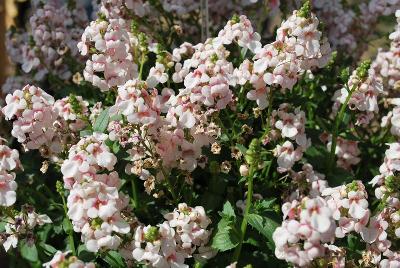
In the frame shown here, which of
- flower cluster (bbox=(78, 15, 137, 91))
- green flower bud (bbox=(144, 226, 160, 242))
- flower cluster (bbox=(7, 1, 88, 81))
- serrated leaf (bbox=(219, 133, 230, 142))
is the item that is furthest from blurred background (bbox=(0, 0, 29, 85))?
green flower bud (bbox=(144, 226, 160, 242))

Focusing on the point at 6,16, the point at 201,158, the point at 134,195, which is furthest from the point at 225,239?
the point at 6,16

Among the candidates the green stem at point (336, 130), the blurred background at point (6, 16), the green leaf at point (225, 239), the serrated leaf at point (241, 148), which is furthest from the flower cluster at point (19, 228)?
the blurred background at point (6, 16)

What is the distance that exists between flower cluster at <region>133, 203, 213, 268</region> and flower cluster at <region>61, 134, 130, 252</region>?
0.06 m

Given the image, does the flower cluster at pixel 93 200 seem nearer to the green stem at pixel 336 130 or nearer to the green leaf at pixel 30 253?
the green leaf at pixel 30 253

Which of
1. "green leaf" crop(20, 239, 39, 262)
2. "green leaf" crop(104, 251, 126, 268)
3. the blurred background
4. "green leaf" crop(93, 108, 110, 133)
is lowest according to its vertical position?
the blurred background

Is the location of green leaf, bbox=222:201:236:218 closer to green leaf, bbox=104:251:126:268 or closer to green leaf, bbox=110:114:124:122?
green leaf, bbox=104:251:126:268

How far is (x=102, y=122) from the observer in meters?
2.02

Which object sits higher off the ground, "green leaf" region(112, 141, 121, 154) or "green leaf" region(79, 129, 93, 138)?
"green leaf" region(112, 141, 121, 154)

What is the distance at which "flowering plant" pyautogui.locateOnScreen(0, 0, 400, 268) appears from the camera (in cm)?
164

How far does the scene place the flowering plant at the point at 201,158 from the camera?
1.64 m

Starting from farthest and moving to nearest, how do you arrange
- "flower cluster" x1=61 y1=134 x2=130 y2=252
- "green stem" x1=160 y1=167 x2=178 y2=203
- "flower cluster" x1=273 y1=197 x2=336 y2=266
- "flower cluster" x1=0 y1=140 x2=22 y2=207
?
"green stem" x1=160 y1=167 x2=178 y2=203 < "flower cluster" x1=0 y1=140 x2=22 y2=207 < "flower cluster" x1=61 y1=134 x2=130 y2=252 < "flower cluster" x1=273 y1=197 x2=336 y2=266

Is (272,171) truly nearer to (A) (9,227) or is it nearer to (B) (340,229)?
(B) (340,229)

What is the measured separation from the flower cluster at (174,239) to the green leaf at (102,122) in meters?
0.41

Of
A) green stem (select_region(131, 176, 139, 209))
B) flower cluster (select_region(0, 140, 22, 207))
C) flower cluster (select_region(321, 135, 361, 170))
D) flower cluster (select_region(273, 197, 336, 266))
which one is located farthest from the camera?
flower cluster (select_region(321, 135, 361, 170))
